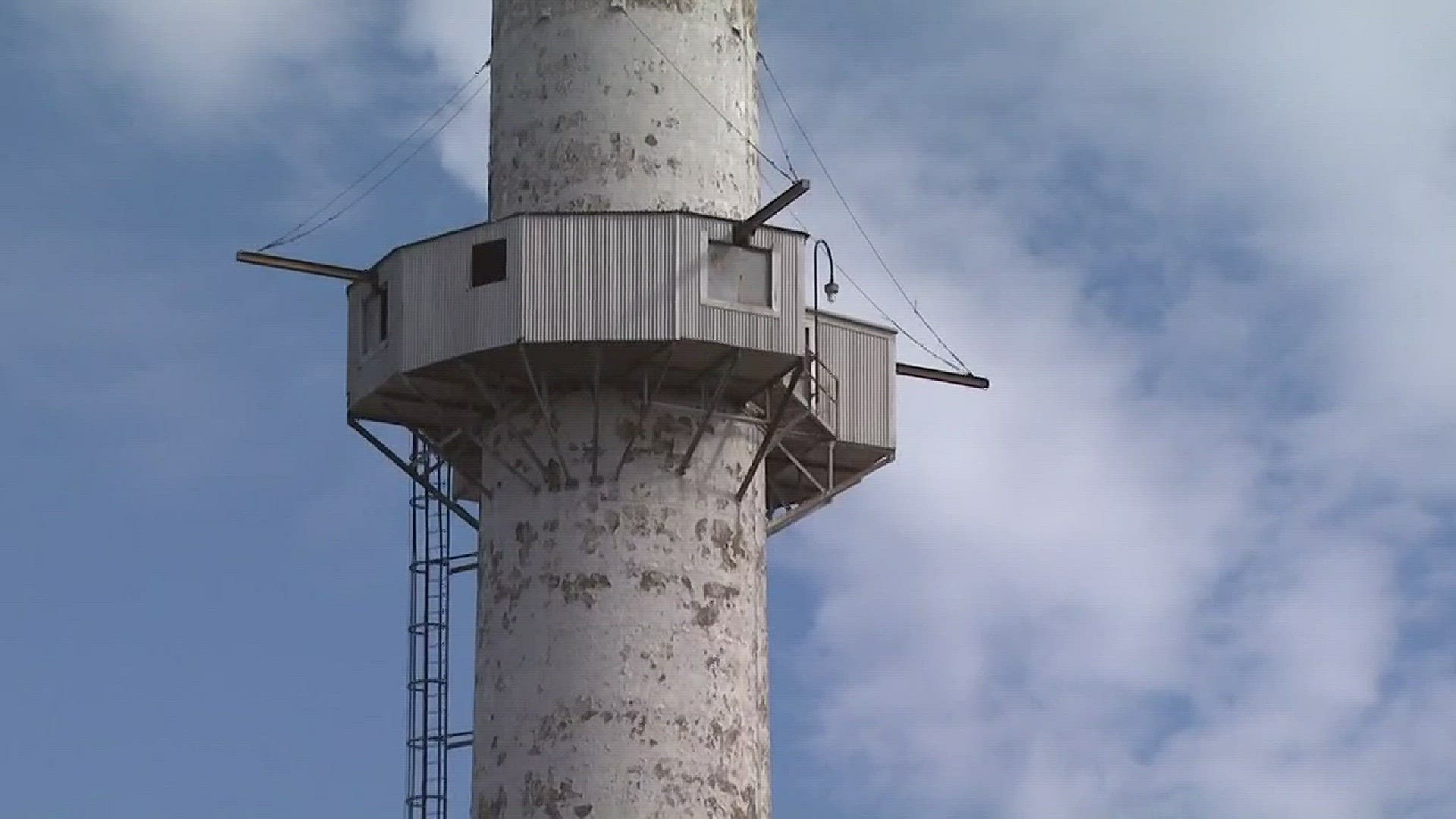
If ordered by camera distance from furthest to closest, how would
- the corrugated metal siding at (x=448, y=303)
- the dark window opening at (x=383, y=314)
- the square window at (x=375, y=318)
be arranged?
the square window at (x=375, y=318) → the dark window opening at (x=383, y=314) → the corrugated metal siding at (x=448, y=303)

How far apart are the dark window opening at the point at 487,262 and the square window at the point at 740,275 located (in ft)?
8.69

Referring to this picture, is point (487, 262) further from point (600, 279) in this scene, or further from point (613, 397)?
point (613, 397)

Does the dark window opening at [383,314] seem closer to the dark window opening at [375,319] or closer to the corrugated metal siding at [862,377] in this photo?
the dark window opening at [375,319]

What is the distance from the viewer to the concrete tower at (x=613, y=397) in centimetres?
3862

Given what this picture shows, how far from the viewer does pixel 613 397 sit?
40031 mm

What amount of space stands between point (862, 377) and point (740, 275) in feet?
13.9

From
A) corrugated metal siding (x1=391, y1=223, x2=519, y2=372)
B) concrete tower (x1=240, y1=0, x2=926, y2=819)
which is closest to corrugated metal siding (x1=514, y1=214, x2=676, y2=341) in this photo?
concrete tower (x1=240, y1=0, x2=926, y2=819)

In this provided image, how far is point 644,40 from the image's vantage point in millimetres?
41719

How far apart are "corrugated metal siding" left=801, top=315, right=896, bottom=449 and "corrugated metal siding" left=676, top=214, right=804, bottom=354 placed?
2937 millimetres

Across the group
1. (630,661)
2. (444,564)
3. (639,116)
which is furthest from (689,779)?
(639,116)

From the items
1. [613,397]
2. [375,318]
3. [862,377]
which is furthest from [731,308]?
[375,318]

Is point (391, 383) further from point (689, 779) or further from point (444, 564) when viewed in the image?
point (689, 779)

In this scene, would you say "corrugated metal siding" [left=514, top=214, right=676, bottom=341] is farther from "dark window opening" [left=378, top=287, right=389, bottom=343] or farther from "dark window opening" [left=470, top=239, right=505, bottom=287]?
"dark window opening" [left=378, top=287, right=389, bottom=343]

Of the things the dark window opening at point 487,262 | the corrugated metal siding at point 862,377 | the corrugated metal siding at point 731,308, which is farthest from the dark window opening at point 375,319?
the corrugated metal siding at point 862,377
